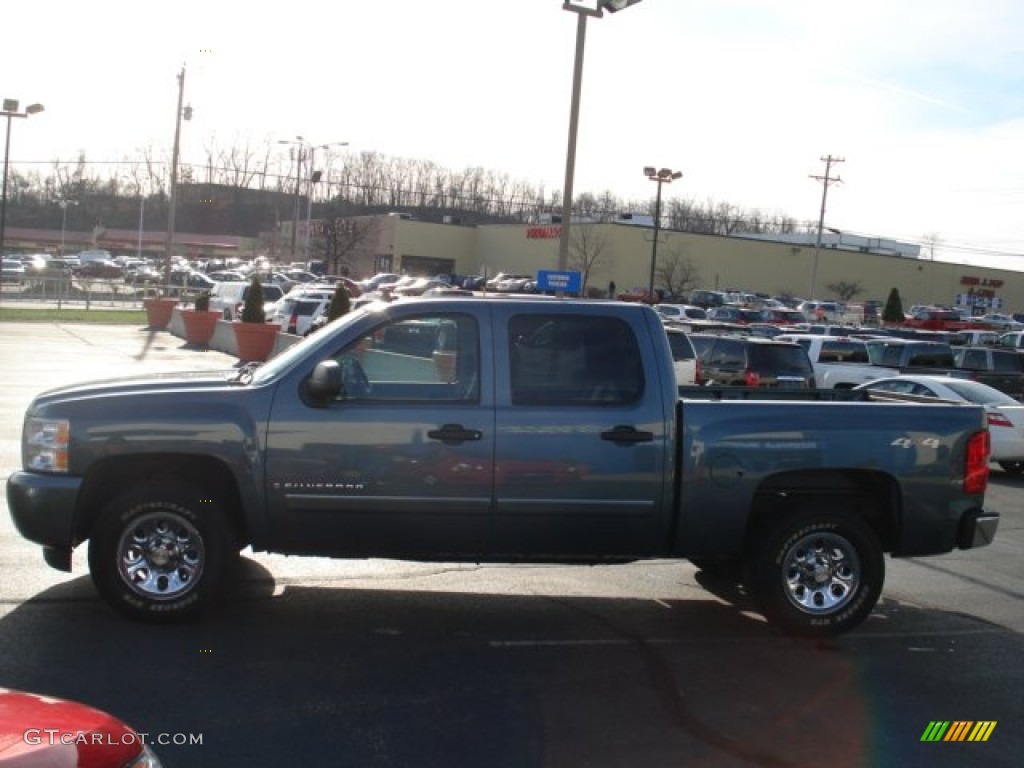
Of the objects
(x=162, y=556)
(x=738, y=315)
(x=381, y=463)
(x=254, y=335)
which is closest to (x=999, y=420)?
(x=381, y=463)

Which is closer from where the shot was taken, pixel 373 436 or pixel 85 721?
pixel 85 721

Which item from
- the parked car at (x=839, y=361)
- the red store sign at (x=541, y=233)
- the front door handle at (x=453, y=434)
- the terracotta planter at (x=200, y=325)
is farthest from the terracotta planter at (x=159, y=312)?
the red store sign at (x=541, y=233)

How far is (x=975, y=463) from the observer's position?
271 inches

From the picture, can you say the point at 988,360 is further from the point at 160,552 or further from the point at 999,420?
the point at 160,552

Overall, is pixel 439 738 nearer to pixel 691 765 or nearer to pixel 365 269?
pixel 691 765

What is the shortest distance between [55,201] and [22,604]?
14471 cm

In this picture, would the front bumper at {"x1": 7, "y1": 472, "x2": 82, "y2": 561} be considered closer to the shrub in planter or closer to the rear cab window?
the rear cab window

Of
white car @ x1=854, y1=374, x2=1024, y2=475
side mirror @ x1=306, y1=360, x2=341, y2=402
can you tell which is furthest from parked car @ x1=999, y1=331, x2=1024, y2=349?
side mirror @ x1=306, y1=360, x2=341, y2=402

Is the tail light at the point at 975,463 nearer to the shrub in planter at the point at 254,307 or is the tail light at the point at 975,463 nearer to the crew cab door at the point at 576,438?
the crew cab door at the point at 576,438

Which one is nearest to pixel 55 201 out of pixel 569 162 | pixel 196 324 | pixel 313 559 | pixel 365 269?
pixel 365 269

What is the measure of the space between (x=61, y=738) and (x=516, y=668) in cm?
353

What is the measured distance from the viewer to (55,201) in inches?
5433

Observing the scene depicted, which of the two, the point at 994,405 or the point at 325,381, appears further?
the point at 994,405

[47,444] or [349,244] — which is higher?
[349,244]
